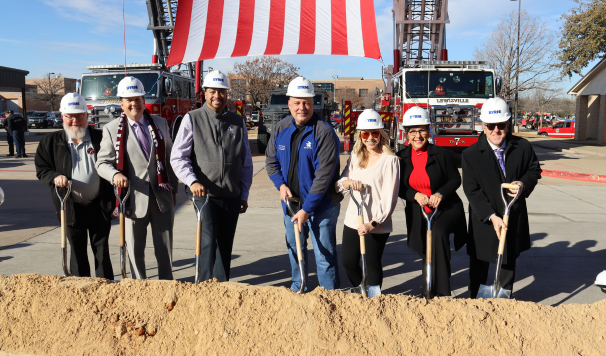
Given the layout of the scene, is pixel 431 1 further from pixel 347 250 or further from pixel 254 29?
pixel 347 250

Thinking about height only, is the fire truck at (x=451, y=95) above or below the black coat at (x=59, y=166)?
above

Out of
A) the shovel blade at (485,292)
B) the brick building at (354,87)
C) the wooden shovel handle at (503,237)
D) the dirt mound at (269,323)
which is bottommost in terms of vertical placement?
the shovel blade at (485,292)

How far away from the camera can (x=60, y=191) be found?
3.94m

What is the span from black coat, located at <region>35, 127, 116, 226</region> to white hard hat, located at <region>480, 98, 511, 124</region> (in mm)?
3227

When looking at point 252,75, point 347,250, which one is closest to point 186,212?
point 347,250

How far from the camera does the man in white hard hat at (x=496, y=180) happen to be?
12.3ft

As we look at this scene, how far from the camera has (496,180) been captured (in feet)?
12.6

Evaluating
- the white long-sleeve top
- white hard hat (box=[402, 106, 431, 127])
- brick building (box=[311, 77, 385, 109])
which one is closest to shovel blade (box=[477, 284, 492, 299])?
the white long-sleeve top

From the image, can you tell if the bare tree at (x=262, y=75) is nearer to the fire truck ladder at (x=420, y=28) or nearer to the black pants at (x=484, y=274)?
the fire truck ladder at (x=420, y=28)

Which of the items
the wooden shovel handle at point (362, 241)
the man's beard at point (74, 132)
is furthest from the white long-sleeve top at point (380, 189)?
the man's beard at point (74, 132)

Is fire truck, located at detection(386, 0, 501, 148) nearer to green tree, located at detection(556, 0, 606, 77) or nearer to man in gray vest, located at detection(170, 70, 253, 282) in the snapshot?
man in gray vest, located at detection(170, 70, 253, 282)

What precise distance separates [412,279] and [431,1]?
14.2 metres

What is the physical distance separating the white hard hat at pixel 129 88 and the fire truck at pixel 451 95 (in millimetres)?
10801

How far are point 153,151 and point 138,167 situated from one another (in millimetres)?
183
